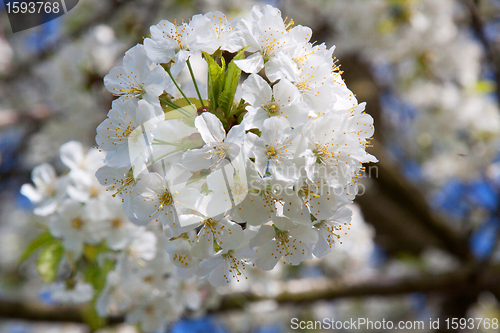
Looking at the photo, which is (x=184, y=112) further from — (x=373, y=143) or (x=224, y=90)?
(x=373, y=143)

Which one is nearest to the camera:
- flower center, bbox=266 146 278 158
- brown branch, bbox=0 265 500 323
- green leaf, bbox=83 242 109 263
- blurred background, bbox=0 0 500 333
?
flower center, bbox=266 146 278 158

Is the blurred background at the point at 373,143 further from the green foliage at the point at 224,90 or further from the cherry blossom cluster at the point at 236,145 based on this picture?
the green foliage at the point at 224,90

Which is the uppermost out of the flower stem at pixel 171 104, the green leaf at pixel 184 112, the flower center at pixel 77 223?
the flower stem at pixel 171 104

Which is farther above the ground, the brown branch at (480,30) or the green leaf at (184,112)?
the green leaf at (184,112)

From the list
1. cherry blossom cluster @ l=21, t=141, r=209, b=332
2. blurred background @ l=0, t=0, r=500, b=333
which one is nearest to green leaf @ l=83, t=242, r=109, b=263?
cherry blossom cluster @ l=21, t=141, r=209, b=332

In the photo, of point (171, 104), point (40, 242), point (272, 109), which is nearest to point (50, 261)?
point (40, 242)

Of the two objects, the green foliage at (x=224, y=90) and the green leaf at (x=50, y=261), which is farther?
the green leaf at (x=50, y=261)

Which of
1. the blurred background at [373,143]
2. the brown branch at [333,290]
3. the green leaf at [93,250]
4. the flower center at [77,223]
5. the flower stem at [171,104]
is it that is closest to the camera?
the flower stem at [171,104]

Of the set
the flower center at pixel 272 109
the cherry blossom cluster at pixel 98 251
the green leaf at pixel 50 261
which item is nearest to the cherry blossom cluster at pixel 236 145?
the flower center at pixel 272 109

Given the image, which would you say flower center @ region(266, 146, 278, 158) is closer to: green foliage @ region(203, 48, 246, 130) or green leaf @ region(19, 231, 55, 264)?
green foliage @ region(203, 48, 246, 130)
